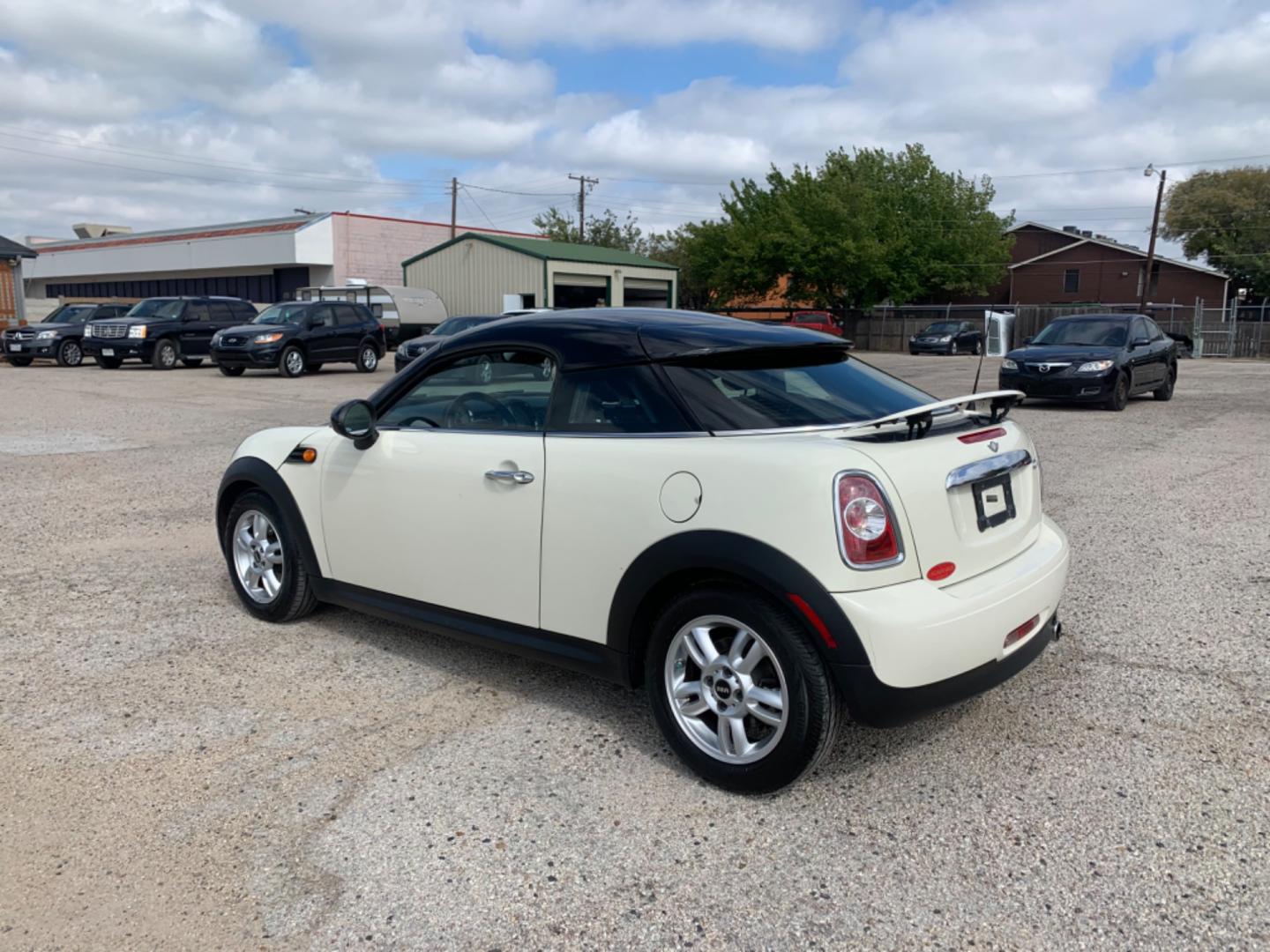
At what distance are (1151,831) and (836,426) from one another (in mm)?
1594

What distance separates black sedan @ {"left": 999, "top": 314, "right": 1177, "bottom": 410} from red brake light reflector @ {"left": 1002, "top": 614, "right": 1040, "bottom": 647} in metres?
11.8

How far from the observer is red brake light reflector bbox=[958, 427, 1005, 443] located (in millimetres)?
3469

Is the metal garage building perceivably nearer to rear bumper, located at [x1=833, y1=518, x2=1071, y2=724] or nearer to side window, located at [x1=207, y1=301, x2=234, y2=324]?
side window, located at [x1=207, y1=301, x2=234, y2=324]

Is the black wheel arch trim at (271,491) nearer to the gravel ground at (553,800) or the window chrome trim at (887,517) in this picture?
the gravel ground at (553,800)

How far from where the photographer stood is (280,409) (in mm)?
15836

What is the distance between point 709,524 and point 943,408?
1.02m

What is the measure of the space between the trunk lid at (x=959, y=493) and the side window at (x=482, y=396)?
1.25 metres

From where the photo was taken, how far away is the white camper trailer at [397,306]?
1358 inches

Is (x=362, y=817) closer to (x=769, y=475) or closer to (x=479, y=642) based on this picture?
(x=479, y=642)

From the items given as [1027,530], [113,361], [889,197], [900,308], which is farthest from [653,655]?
[889,197]

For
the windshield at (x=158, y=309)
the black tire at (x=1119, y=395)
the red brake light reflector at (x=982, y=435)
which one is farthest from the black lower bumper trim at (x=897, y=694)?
the windshield at (x=158, y=309)

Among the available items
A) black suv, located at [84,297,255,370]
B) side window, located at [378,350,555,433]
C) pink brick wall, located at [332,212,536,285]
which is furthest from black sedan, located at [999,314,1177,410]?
pink brick wall, located at [332,212,536,285]

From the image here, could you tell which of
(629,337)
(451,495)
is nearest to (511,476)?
(451,495)

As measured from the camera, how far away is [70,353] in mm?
26375
